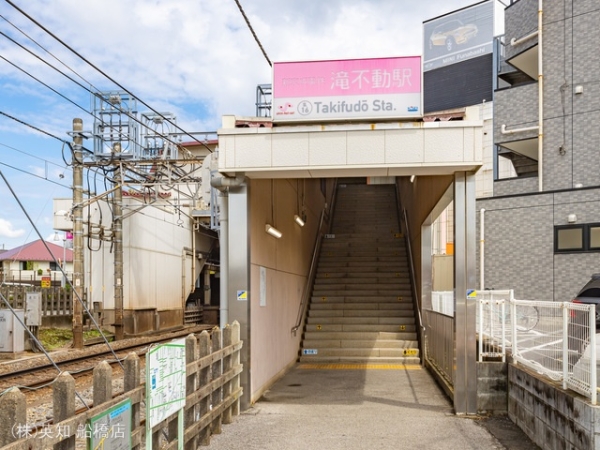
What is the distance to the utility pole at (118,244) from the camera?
17547mm

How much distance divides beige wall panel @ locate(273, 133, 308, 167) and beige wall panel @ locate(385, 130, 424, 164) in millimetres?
1070

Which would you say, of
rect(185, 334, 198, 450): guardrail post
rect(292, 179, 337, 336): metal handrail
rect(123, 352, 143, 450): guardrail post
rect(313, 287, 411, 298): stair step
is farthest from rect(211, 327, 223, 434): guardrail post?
rect(313, 287, 411, 298): stair step

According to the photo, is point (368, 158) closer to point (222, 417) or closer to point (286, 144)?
point (286, 144)

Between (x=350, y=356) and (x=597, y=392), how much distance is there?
7.80 metres

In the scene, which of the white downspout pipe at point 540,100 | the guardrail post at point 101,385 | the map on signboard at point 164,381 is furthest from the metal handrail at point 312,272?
the guardrail post at point 101,385

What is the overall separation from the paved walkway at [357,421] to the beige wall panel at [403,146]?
3.29 metres

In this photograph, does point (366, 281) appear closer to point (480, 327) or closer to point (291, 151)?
point (480, 327)

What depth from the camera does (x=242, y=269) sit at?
793 cm

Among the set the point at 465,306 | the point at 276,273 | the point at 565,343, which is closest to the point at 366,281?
the point at 276,273

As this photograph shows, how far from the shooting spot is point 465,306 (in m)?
7.70

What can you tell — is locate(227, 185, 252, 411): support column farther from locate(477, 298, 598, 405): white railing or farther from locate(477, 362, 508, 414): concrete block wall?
locate(477, 298, 598, 405): white railing

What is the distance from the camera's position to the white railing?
5.11 m

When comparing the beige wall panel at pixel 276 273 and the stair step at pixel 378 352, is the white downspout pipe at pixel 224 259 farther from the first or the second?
the stair step at pixel 378 352

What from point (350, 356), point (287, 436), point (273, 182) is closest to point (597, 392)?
point (287, 436)
